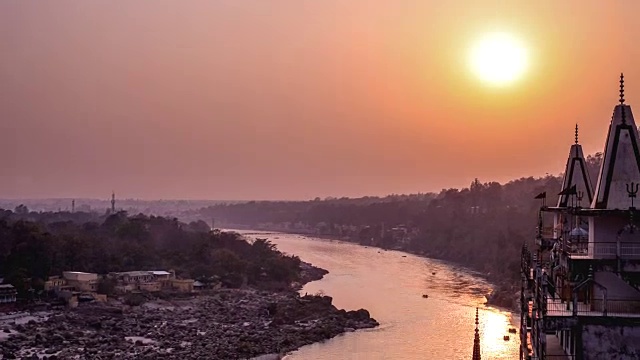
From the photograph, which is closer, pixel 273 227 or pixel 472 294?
pixel 472 294

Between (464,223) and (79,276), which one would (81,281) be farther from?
(464,223)

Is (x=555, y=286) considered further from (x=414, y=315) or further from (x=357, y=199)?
(x=357, y=199)

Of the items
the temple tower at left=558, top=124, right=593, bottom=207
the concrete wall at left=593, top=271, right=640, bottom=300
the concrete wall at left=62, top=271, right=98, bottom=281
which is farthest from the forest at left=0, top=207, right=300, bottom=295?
the concrete wall at left=593, top=271, right=640, bottom=300

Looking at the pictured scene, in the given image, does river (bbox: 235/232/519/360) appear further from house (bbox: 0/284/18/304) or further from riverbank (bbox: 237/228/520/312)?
house (bbox: 0/284/18/304)

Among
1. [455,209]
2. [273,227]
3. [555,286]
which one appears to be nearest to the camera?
[555,286]

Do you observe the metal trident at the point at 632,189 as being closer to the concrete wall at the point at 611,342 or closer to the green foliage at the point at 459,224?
the concrete wall at the point at 611,342

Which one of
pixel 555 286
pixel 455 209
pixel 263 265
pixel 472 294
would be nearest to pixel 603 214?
pixel 555 286

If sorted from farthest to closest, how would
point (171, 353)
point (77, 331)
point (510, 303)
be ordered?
point (510, 303)
point (77, 331)
point (171, 353)

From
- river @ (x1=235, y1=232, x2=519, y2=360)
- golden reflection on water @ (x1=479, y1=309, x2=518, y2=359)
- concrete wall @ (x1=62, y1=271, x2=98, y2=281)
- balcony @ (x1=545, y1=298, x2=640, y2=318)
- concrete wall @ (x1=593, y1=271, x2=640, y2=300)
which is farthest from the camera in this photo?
concrete wall @ (x1=62, y1=271, x2=98, y2=281)
